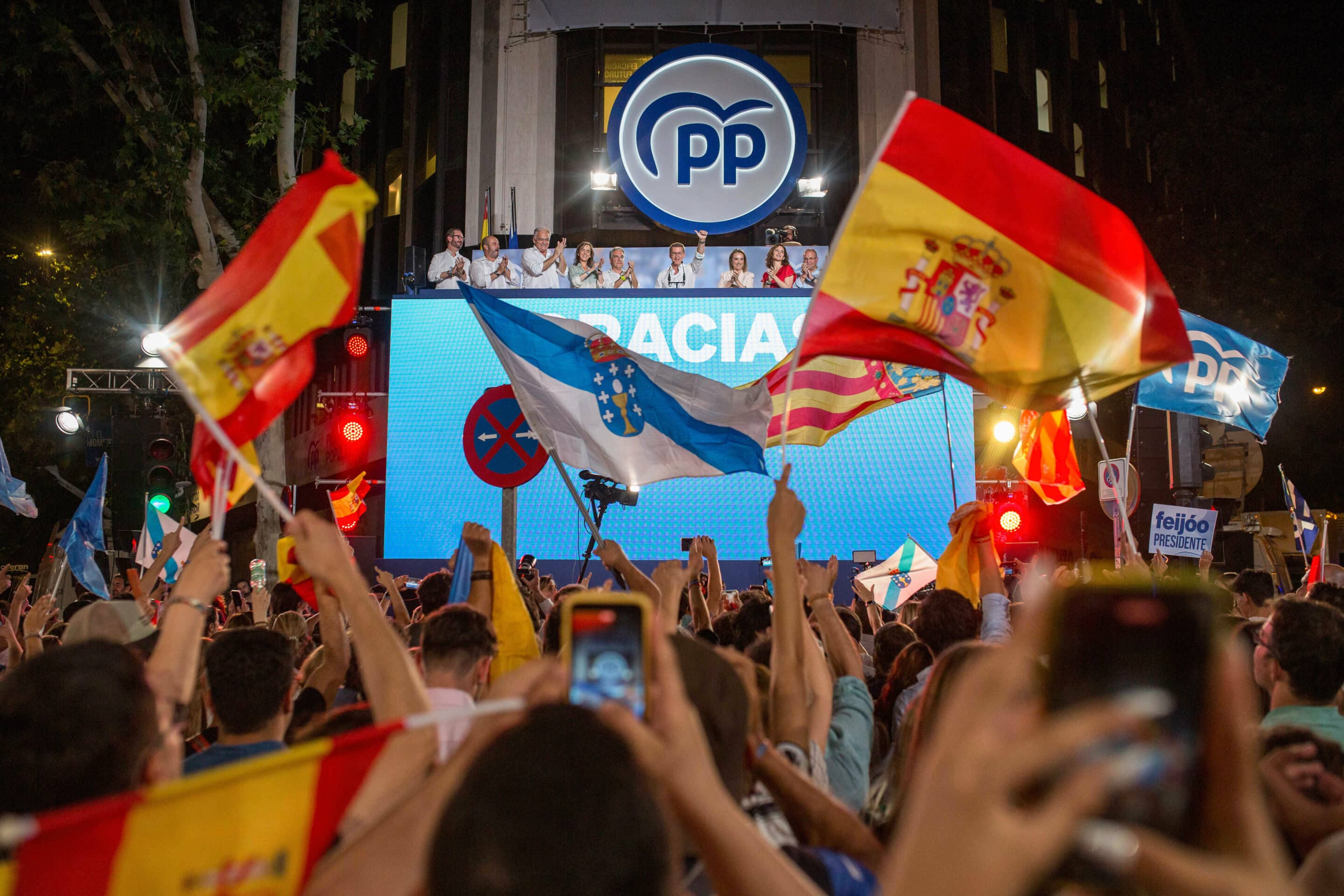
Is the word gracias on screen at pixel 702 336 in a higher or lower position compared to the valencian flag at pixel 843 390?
higher

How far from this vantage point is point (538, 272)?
15383 mm

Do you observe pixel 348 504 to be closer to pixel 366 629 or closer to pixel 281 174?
pixel 281 174

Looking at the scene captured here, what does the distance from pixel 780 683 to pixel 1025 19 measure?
29823 millimetres

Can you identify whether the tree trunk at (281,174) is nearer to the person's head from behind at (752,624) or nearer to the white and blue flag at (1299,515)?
the person's head from behind at (752,624)

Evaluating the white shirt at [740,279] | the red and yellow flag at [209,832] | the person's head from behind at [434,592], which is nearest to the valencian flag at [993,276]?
the red and yellow flag at [209,832]

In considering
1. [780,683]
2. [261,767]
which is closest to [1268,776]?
A: [780,683]

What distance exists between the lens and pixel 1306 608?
12.1 ft

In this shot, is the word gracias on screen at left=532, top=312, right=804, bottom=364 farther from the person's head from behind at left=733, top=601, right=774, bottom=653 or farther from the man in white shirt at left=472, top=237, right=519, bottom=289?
the person's head from behind at left=733, top=601, right=774, bottom=653

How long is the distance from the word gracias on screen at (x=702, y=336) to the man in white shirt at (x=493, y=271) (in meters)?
1.43

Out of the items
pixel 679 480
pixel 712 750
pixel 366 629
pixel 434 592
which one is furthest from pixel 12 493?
pixel 712 750

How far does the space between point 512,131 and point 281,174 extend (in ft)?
17.6

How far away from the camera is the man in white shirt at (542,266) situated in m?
15.3

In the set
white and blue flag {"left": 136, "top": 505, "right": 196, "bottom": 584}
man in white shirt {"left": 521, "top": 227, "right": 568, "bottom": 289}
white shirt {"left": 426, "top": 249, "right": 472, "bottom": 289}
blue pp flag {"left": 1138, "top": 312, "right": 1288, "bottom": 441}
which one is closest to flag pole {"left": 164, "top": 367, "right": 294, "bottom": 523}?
blue pp flag {"left": 1138, "top": 312, "right": 1288, "bottom": 441}

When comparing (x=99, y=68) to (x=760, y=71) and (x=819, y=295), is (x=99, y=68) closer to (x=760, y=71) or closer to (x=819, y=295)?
(x=760, y=71)
